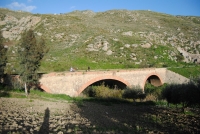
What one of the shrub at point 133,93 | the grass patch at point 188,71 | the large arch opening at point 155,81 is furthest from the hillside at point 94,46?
the shrub at point 133,93

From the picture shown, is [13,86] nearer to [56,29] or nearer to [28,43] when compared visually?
[28,43]

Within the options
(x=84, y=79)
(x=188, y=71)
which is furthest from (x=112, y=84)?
(x=188, y=71)

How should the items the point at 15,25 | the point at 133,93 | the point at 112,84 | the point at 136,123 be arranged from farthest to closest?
the point at 15,25
the point at 112,84
the point at 133,93
the point at 136,123

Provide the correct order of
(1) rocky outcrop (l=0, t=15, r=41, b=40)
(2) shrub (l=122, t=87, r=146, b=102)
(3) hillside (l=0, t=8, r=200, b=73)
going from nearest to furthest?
1. (2) shrub (l=122, t=87, r=146, b=102)
2. (3) hillside (l=0, t=8, r=200, b=73)
3. (1) rocky outcrop (l=0, t=15, r=41, b=40)

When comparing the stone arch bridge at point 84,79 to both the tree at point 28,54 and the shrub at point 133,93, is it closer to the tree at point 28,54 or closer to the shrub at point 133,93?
the shrub at point 133,93

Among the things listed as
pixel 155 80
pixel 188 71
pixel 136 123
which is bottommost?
pixel 136 123

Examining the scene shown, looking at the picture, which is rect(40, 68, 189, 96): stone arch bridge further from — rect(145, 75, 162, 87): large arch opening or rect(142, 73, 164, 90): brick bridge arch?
rect(145, 75, 162, 87): large arch opening

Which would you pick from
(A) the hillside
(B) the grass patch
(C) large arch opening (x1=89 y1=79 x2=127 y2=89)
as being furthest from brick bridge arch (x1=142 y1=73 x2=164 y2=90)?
(C) large arch opening (x1=89 y1=79 x2=127 y2=89)

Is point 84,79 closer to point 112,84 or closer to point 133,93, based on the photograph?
point 133,93

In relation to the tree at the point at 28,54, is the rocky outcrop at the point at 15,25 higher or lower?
higher

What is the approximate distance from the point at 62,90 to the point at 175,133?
58.4ft

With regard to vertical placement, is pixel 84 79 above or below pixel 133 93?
above

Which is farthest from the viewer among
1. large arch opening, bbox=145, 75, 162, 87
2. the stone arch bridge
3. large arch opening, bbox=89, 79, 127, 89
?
large arch opening, bbox=145, 75, 162, 87

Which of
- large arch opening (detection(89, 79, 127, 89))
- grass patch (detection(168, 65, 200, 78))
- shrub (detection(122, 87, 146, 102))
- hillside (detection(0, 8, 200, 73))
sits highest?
hillside (detection(0, 8, 200, 73))
